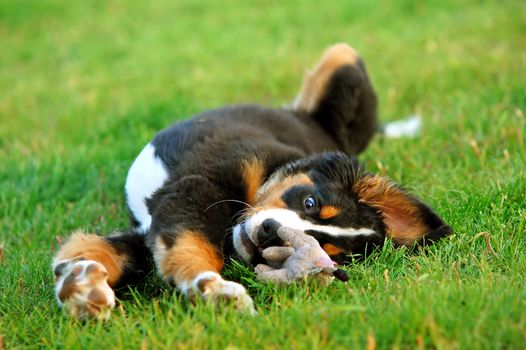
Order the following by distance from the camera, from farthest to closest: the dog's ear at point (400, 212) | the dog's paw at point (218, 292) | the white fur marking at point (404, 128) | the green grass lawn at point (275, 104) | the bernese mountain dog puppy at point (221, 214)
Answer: the white fur marking at point (404, 128)
the dog's ear at point (400, 212)
the bernese mountain dog puppy at point (221, 214)
the dog's paw at point (218, 292)
the green grass lawn at point (275, 104)

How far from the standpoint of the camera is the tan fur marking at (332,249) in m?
3.76

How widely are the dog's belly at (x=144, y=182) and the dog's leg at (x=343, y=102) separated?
5.29 feet

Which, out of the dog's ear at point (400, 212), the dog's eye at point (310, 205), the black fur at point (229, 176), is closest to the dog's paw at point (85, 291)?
the black fur at point (229, 176)

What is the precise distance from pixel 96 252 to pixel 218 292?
0.87m

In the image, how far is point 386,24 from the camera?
10219 millimetres

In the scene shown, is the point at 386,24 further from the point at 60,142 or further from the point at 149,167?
the point at 149,167

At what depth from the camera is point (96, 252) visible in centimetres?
379

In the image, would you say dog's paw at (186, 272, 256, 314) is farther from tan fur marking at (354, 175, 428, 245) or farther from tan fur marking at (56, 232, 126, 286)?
tan fur marking at (354, 175, 428, 245)

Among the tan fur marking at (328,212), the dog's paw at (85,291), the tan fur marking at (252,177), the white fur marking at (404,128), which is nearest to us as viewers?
the dog's paw at (85,291)

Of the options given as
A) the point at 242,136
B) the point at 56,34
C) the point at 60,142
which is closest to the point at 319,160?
the point at 242,136

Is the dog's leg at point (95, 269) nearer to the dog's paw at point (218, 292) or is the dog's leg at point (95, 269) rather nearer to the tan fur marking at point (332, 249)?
the dog's paw at point (218, 292)

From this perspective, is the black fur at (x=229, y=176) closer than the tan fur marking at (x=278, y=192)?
Yes

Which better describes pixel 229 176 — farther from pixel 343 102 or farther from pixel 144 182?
pixel 343 102

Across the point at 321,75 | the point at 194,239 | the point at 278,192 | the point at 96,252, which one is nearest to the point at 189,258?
the point at 194,239
